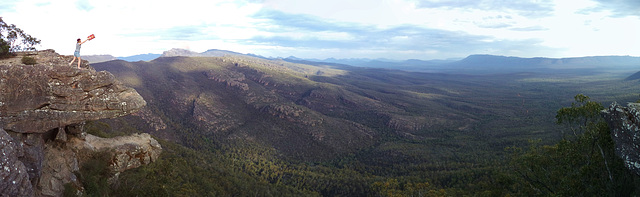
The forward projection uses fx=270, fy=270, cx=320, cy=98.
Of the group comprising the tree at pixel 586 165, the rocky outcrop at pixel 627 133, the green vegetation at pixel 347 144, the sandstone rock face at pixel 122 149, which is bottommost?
the green vegetation at pixel 347 144

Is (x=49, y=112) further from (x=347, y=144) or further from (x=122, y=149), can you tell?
(x=347, y=144)

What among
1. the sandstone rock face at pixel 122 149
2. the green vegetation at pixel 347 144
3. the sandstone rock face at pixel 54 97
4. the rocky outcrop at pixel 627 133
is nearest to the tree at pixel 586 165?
the green vegetation at pixel 347 144

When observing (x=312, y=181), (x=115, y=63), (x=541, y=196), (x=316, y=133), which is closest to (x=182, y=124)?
(x=316, y=133)

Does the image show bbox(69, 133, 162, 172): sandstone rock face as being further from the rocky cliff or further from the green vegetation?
the green vegetation

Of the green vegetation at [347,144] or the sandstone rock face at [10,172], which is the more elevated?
the sandstone rock face at [10,172]

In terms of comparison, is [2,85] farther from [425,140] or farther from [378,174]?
[425,140]

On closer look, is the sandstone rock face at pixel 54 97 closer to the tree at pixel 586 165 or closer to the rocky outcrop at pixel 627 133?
the rocky outcrop at pixel 627 133

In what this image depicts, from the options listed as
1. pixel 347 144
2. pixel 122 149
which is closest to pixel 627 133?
pixel 122 149
